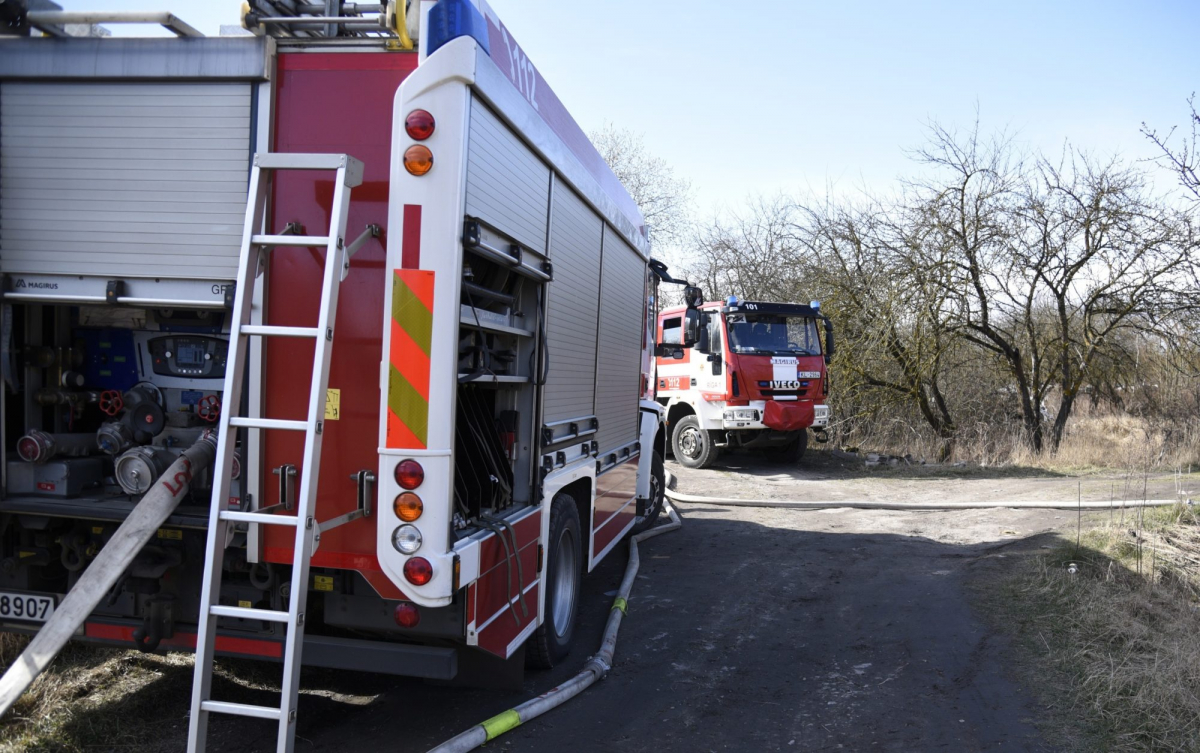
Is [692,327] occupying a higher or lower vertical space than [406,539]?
higher

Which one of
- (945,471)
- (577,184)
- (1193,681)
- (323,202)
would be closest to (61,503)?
(323,202)

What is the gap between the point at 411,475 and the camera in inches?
126

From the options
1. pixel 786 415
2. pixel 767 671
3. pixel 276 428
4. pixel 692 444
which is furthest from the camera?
pixel 692 444

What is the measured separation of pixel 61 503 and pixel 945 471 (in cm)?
1355

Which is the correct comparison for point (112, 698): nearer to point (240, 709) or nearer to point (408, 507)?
point (240, 709)

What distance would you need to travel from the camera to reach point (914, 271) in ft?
51.3

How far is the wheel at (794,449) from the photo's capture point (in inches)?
601

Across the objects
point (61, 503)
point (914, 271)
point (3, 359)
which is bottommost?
point (61, 503)

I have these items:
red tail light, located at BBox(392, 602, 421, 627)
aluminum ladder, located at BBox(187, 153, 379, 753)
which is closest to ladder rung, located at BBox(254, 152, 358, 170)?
aluminum ladder, located at BBox(187, 153, 379, 753)

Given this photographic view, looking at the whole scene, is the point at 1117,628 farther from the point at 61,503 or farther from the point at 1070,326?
the point at 1070,326

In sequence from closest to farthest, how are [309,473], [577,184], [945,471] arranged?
1. [309,473]
2. [577,184]
3. [945,471]

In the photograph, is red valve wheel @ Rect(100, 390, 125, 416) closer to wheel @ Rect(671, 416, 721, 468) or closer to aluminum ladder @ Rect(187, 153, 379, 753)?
aluminum ladder @ Rect(187, 153, 379, 753)

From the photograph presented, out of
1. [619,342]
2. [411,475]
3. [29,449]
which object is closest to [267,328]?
[411,475]

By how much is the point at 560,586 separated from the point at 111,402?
262cm
